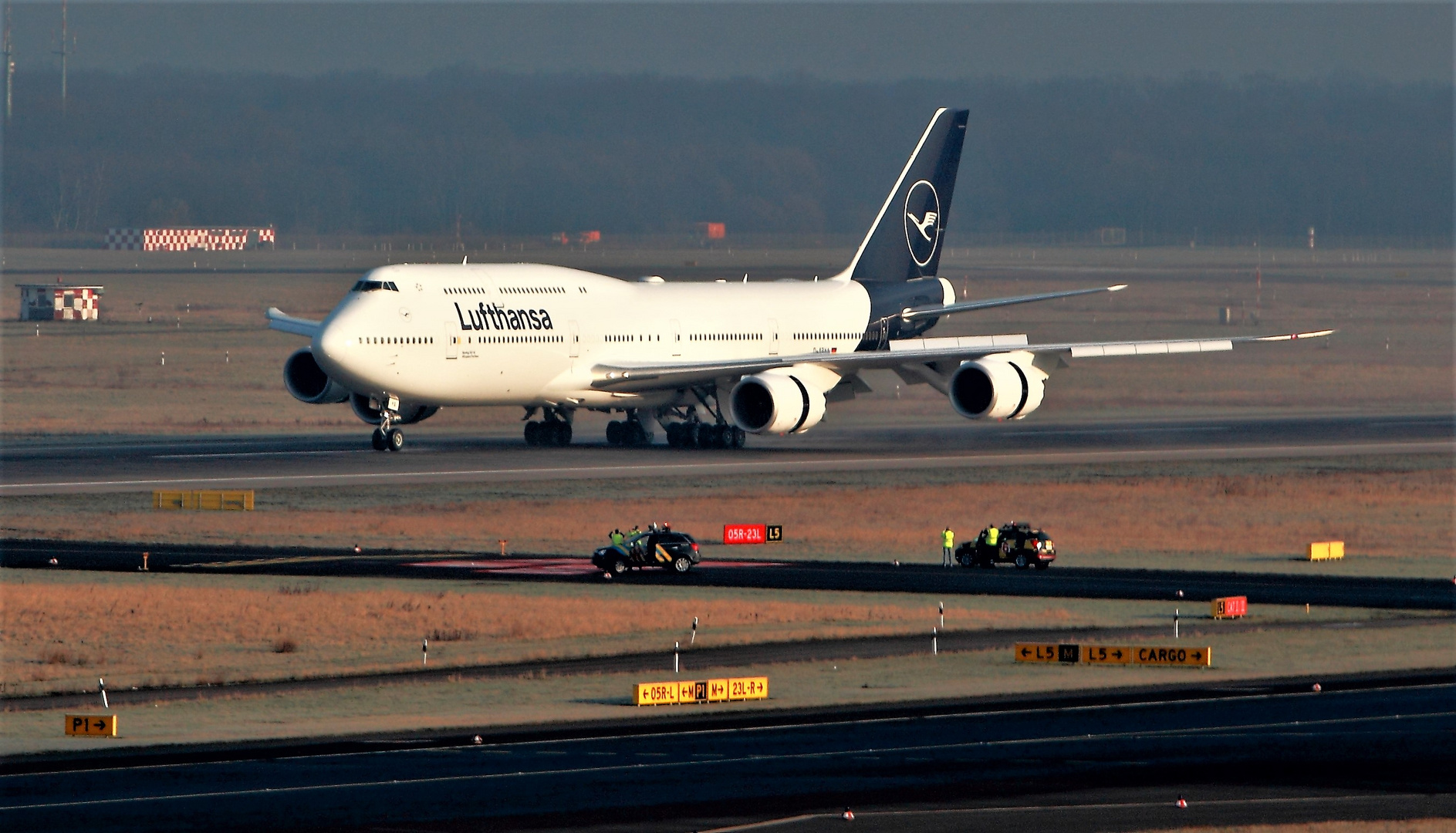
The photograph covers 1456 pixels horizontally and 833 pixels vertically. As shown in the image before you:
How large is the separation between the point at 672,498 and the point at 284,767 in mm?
31590

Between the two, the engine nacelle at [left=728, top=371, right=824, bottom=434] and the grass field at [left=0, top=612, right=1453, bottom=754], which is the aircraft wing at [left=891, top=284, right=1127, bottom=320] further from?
the grass field at [left=0, top=612, right=1453, bottom=754]

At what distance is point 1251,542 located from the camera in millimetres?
57156

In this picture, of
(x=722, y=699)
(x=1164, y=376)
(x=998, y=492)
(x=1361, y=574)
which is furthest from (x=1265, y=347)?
(x=722, y=699)

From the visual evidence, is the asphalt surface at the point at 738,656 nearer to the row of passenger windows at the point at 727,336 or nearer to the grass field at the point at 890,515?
the grass field at the point at 890,515

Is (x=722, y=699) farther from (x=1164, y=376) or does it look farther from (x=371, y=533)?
(x=1164, y=376)

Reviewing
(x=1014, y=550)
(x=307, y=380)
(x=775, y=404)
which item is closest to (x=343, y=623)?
(x=1014, y=550)

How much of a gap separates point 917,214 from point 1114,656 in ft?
162

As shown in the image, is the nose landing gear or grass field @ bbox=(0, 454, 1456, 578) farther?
the nose landing gear

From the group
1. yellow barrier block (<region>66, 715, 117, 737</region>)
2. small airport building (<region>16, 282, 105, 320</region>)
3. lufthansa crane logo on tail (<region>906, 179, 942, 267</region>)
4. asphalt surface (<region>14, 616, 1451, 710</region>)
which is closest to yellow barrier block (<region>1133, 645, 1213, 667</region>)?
asphalt surface (<region>14, 616, 1451, 710</region>)

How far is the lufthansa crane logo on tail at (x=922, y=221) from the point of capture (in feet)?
284

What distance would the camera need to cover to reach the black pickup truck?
5119 cm

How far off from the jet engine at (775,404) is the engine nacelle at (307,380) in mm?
13276

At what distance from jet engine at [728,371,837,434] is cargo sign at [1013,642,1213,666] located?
32801 mm

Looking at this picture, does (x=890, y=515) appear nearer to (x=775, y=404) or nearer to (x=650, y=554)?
(x=650, y=554)
